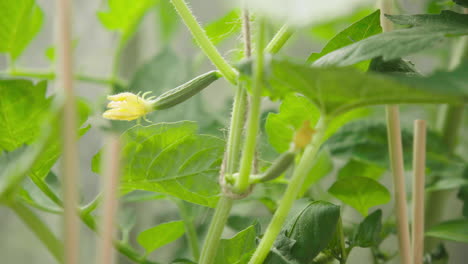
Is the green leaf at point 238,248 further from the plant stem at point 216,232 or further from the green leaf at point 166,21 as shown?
the green leaf at point 166,21

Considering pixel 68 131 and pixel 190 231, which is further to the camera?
pixel 190 231

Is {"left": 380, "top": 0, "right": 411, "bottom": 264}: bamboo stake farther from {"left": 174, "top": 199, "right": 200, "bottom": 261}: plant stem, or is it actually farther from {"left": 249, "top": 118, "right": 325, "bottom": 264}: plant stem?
{"left": 174, "top": 199, "right": 200, "bottom": 261}: plant stem

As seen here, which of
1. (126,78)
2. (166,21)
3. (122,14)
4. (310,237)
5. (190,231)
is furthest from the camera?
(126,78)

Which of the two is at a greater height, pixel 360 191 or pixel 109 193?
pixel 109 193

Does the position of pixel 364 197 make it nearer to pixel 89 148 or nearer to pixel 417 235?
pixel 417 235

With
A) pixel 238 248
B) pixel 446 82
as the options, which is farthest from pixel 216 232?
pixel 446 82

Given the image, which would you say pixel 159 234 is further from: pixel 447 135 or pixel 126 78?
pixel 126 78
